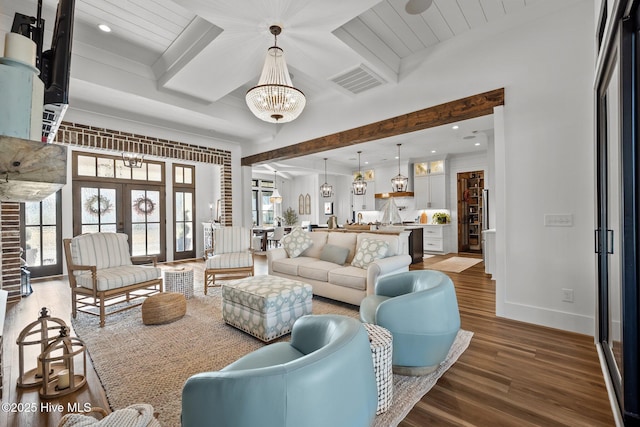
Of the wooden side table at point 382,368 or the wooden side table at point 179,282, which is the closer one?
the wooden side table at point 382,368

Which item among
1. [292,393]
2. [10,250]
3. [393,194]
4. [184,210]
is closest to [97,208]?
[184,210]

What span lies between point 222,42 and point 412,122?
257 centimetres

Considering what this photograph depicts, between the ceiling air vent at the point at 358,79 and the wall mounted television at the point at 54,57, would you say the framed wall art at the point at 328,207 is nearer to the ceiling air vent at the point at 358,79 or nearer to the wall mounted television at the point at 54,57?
the ceiling air vent at the point at 358,79

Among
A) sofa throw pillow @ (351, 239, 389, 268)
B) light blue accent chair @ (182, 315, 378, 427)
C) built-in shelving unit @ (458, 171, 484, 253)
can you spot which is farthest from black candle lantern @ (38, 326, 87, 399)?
built-in shelving unit @ (458, 171, 484, 253)

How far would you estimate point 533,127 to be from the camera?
10.0ft

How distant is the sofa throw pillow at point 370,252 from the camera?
12.0ft

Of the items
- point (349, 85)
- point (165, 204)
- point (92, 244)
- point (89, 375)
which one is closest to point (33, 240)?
point (165, 204)

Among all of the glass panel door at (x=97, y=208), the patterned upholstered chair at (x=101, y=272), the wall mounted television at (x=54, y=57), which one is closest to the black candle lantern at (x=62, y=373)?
the patterned upholstered chair at (x=101, y=272)

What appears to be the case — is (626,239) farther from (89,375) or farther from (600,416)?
(89,375)

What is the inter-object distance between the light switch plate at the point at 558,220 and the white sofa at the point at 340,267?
158cm

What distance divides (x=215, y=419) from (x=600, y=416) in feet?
7.14

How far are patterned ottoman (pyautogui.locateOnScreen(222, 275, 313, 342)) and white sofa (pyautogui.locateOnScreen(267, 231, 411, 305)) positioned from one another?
0.70 meters

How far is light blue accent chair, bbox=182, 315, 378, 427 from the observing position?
1003 millimetres

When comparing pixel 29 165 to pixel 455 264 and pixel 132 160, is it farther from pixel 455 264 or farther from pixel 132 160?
pixel 455 264
